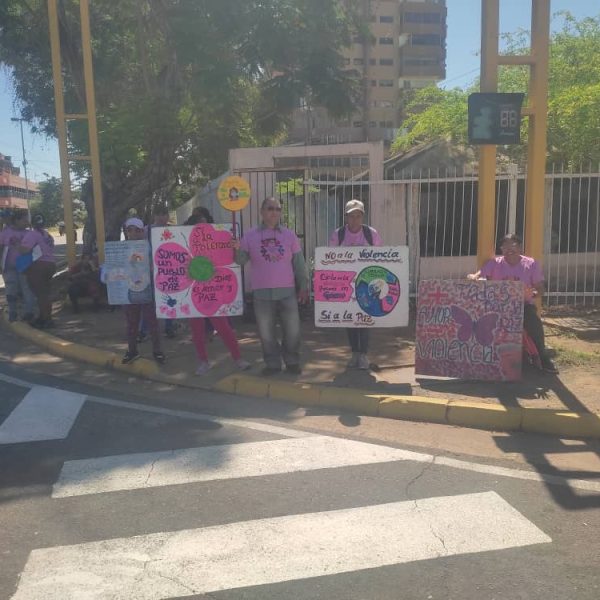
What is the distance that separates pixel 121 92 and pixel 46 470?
15.1 metres

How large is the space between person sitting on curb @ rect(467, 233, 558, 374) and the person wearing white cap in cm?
111

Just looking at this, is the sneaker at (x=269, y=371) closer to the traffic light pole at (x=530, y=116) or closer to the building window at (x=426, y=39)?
the traffic light pole at (x=530, y=116)

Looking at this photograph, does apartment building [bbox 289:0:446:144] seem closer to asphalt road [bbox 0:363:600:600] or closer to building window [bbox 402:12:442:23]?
building window [bbox 402:12:442:23]

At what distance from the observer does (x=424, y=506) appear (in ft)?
12.3

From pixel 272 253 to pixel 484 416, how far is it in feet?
8.26

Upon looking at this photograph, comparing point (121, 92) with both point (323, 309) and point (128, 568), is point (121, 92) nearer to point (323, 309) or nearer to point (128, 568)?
point (323, 309)

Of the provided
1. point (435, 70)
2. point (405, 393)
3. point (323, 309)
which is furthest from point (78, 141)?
point (435, 70)

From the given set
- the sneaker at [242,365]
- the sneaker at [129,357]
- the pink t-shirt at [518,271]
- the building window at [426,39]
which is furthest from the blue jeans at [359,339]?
the building window at [426,39]

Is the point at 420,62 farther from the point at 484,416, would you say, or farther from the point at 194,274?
the point at 484,416

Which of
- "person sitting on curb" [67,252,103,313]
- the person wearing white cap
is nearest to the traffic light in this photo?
the person wearing white cap

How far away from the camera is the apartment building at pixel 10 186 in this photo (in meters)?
81.0

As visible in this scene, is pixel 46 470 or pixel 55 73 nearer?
pixel 46 470

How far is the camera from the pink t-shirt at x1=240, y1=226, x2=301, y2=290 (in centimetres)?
632

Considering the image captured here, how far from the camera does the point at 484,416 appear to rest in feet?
17.3
